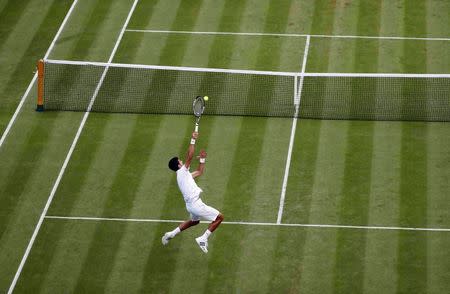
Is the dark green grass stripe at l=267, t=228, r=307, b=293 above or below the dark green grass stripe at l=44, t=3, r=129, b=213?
below

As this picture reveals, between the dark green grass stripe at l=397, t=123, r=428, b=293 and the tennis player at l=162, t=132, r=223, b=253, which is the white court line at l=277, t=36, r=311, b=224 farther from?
the dark green grass stripe at l=397, t=123, r=428, b=293

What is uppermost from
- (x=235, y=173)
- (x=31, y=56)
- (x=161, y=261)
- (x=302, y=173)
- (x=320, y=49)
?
(x=320, y=49)

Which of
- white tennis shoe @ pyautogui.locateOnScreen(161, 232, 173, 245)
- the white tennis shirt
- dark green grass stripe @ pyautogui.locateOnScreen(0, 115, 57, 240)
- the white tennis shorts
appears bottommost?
white tennis shoe @ pyautogui.locateOnScreen(161, 232, 173, 245)

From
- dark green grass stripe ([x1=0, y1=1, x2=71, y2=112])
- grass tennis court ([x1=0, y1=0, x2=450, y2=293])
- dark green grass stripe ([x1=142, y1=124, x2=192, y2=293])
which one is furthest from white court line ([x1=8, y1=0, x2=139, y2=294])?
dark green grass stripe ([x1=142, y1=124, x2=192, y2=293])

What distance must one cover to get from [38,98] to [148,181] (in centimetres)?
498

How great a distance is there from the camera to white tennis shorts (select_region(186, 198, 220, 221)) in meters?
23.3

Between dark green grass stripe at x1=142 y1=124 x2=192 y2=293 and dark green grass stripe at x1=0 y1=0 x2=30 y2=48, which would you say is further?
dark green grass stripe at x1=0 y1=0 x2=30 y2=48

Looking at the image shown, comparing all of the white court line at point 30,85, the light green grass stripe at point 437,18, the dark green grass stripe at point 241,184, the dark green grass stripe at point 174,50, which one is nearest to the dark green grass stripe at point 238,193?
the dark green grass stripe at point 241,184

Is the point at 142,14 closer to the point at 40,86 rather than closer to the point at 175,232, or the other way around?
the point at 40,86

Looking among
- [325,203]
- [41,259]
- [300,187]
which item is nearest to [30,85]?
[41,259]

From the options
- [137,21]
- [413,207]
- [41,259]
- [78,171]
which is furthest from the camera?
[137,21]

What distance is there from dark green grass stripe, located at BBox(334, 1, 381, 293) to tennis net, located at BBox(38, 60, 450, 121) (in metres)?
0.34

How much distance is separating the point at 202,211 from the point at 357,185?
4321 mm

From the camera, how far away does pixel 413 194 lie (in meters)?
25.3
